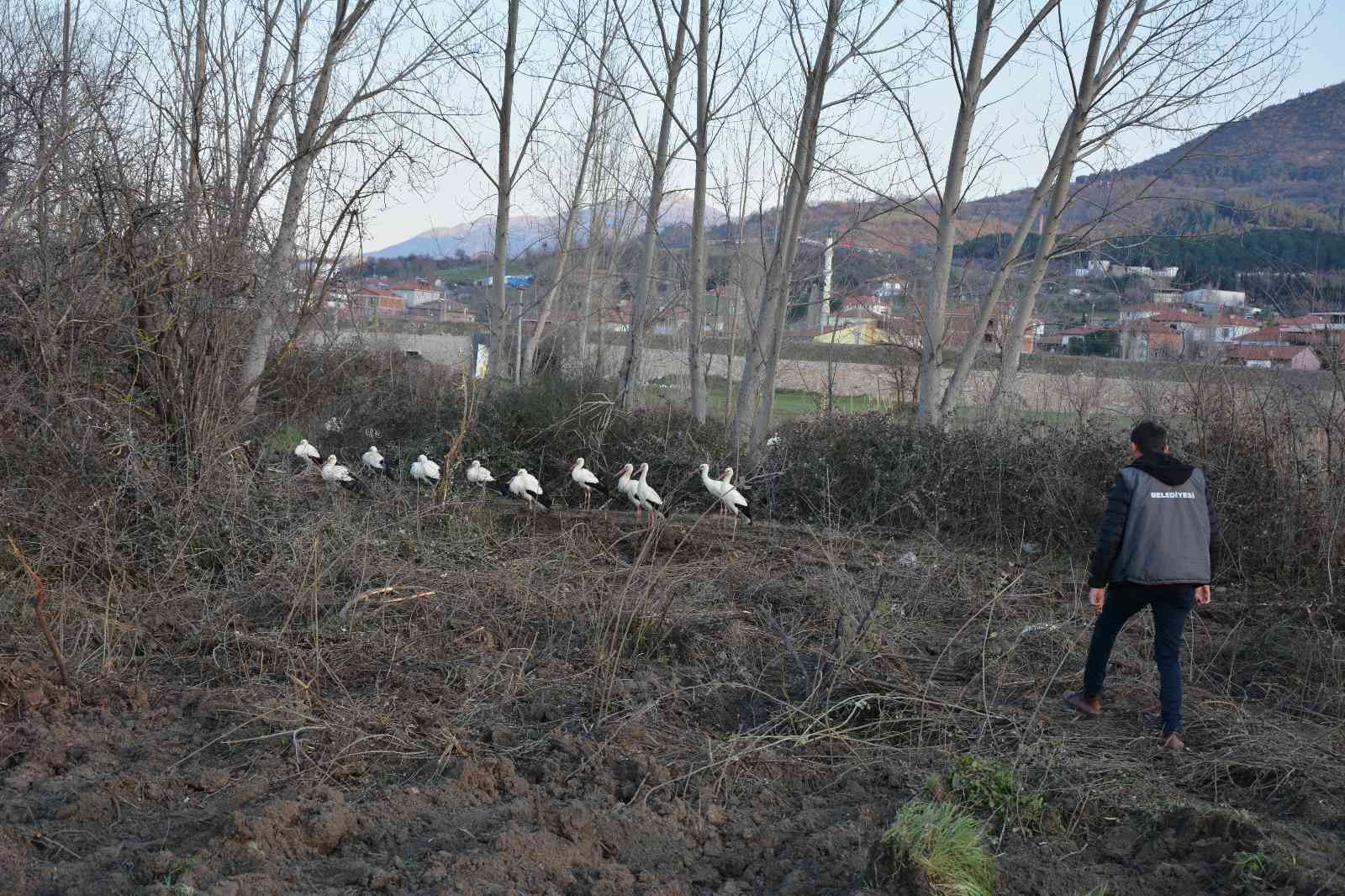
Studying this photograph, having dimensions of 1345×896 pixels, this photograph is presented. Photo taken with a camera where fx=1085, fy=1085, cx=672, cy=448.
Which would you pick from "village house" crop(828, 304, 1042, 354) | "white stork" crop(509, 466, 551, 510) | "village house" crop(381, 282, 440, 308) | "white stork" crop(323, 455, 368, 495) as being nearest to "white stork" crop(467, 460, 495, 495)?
"white stork" crop(509, 466, 551, 510)

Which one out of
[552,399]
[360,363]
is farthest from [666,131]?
[360,363]

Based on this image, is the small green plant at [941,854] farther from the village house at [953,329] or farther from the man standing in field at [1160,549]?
the village house at [953,329]

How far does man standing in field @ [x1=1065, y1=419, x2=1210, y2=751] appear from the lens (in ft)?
19.1

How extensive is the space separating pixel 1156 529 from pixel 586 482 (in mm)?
8831

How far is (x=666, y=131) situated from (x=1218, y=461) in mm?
10335

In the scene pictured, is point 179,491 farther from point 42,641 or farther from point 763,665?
point 763,665

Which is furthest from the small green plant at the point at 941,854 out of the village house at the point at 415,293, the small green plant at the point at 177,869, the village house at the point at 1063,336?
the village house at the point at 415,293

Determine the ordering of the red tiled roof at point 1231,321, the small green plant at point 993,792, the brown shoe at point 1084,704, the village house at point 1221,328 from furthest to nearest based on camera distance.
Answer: the red tiled roof at point 1231,321
the village house at point 1221,328
the brown shoe at point 1084,704
the small green plant at point 993,792

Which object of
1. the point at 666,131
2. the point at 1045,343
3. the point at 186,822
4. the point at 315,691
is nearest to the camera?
the point at 186,822

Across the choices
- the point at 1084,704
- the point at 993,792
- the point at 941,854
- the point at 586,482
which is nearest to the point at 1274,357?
the point at 1084,704

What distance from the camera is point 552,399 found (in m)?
15.8

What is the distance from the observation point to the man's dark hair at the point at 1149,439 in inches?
236

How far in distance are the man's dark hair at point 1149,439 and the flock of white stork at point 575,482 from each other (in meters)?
6.12

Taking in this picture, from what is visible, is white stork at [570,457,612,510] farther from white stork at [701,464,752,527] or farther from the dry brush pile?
the dry brush pile
